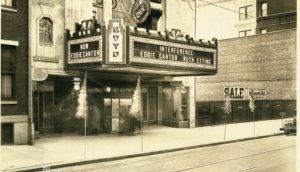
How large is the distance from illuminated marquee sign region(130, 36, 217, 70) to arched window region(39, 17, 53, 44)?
4260 millimetres

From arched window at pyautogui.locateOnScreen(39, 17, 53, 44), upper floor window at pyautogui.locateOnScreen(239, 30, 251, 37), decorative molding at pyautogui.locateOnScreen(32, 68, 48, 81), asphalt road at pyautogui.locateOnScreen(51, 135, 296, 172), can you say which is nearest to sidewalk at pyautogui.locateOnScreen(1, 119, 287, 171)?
A: asphalt road at pyautogui.locateOnScreen(51, 135, 296, 172)

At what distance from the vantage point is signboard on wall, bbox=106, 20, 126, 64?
15641mm

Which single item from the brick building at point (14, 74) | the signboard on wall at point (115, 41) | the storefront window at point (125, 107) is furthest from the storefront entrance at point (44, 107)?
the signboard on wall at point (115, 41)

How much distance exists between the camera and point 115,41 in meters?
15.7

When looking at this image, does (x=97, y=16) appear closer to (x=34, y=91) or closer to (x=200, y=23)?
(x=34, y=91)

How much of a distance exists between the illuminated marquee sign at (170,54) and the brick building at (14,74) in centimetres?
456

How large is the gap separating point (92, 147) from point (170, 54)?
5.91 m

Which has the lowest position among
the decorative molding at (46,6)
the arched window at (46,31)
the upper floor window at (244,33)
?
the arched window at (46,31)

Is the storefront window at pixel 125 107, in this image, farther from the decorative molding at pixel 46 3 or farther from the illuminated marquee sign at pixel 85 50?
the decorative molding at pixel 46 3

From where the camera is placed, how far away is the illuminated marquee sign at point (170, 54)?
16.5m

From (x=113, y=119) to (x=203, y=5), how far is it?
36.3 metres

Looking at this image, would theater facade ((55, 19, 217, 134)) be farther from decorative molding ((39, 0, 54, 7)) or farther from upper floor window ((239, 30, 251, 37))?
upper floor window ((239, 30, 251, 37))

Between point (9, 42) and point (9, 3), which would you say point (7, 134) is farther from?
point (9, 3)

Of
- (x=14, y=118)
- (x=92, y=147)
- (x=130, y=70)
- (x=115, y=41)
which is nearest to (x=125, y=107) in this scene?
(x=130, y=70)
